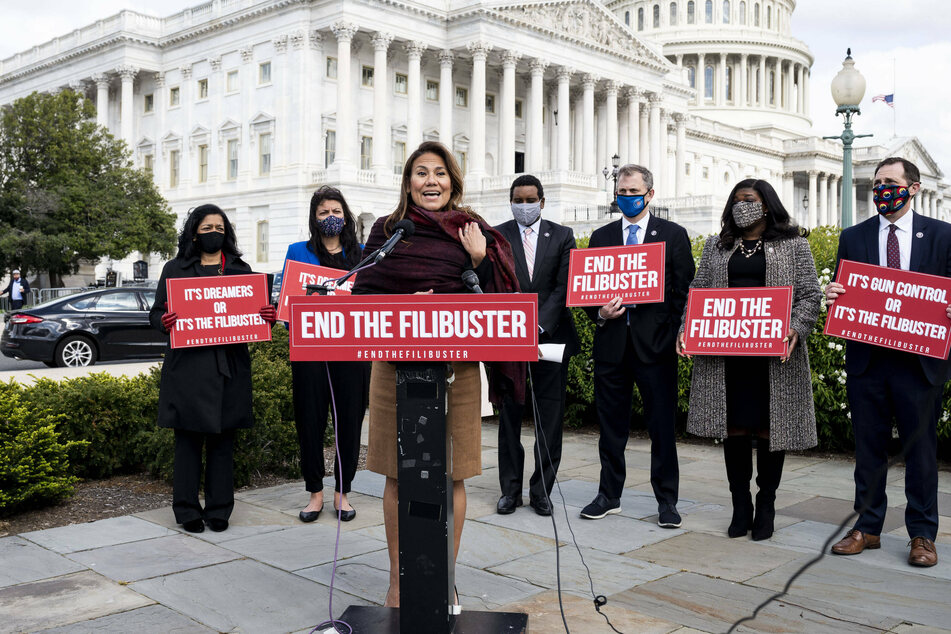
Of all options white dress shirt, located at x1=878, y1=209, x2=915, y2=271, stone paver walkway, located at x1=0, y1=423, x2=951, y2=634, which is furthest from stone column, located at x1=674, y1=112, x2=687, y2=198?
white dress shirt, located at x1=878, y1=209, x2=915, y2=271

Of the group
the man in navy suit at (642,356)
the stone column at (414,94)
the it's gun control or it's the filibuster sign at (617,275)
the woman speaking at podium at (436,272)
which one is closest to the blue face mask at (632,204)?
the man in navy suit at (642,356)

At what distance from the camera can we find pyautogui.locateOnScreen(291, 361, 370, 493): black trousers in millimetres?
6512

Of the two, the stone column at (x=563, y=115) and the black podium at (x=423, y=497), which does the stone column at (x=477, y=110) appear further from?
the black podium at (x=423, y=497)

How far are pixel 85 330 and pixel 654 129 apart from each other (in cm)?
5339

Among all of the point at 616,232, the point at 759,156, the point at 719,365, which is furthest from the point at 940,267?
the point at 759,156

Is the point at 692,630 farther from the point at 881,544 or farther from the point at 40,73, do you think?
the point at 40,73

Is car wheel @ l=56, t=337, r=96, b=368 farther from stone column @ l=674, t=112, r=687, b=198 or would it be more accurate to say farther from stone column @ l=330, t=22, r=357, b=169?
stone column @ l=674, t=112, r=687, b=198

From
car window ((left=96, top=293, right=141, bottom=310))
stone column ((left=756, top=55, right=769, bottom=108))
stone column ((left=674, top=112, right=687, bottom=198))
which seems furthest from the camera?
stone column ((left=756, top=55, right=769, bottom=108))

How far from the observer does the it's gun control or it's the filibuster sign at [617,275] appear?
6395 millimetres

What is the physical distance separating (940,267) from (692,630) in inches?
113

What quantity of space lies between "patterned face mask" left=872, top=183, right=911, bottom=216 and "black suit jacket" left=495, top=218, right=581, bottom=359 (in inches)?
82.9

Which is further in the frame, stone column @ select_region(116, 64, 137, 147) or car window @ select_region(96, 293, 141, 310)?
stone column @ select_region(116, 64, 137, 147)

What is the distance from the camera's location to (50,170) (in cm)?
3978

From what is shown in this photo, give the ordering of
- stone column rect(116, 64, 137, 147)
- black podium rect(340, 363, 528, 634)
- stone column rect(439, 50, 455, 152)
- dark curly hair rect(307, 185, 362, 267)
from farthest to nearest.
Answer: stone column rect(116, 64, 137, 147) < stone column rect(439, 50, 455, 152) < dark curly hair rect(307, 185, 362, 267) < black podium rect(340, 363, 528, 634)
